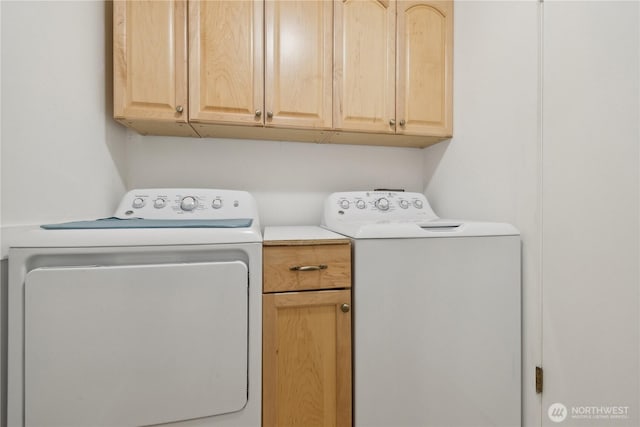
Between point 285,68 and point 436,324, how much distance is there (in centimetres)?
132

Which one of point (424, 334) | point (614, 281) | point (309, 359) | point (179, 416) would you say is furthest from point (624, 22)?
point (179, 416)

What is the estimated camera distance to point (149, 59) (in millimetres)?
1293

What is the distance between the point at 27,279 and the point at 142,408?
1.64ft

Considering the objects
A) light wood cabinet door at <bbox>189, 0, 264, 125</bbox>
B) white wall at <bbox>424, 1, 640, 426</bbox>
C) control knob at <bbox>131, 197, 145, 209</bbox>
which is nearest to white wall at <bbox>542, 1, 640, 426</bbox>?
white wall at <bbox>424, 1, 640, 426</bbox>

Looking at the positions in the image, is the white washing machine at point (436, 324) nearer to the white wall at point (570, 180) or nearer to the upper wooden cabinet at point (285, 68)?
the white wall at point (570, 180)

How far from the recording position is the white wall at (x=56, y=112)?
0.84 meters

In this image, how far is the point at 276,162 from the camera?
176cm

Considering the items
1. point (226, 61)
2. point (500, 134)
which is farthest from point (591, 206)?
point (226, 61)

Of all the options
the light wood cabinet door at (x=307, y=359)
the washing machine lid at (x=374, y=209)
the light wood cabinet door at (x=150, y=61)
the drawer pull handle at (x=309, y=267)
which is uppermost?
the light wood cabinet door at (x=150, y=61)

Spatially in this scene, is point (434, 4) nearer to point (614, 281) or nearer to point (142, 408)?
point (614, 281)

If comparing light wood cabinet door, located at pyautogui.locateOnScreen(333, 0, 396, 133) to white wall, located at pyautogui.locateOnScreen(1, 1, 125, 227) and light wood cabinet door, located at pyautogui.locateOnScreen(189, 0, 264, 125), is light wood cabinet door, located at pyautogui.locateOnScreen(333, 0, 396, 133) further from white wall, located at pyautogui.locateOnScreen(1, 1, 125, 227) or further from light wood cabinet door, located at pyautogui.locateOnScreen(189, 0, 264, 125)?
white wall, located at pyautogui.locateOnScreen(1, 1, 125, 227)

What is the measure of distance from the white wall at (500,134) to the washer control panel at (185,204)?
1133 millimetres

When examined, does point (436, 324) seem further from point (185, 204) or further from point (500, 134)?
point (185, 204)

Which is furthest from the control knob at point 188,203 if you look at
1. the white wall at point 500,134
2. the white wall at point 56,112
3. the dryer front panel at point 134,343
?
the white wall at point 500,134
